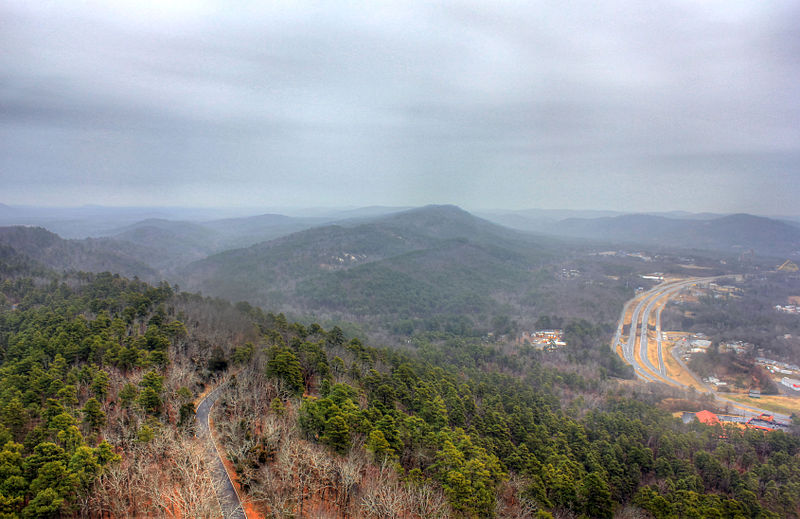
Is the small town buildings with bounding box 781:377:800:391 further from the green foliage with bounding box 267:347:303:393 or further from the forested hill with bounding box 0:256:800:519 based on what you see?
the green foliage with bounding box 267:347:303:393

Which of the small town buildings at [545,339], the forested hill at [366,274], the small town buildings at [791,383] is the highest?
the forested hill at [366,274]

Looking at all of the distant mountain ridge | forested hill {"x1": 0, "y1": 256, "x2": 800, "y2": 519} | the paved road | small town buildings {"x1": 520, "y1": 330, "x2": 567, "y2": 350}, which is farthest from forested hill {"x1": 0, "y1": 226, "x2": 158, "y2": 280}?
small town buildings {"x1": 520, "y1": 330, "x2": 567, "y2": 350}

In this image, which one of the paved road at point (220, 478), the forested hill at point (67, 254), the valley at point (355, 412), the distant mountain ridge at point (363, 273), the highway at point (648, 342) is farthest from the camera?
the distant mountain ridge at point (363, 273)

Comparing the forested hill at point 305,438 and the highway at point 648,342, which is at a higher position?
the forested hill at point 305,438

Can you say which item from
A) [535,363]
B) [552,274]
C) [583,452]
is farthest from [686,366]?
[552,274]

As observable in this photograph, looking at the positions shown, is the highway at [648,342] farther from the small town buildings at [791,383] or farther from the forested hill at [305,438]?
the forested hill at [305,438]

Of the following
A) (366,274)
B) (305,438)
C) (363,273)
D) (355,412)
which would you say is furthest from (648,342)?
(305,438)

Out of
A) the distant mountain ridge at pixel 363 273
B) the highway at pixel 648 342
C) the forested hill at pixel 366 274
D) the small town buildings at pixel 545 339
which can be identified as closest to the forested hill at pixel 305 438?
the highway at pixel 648 342
